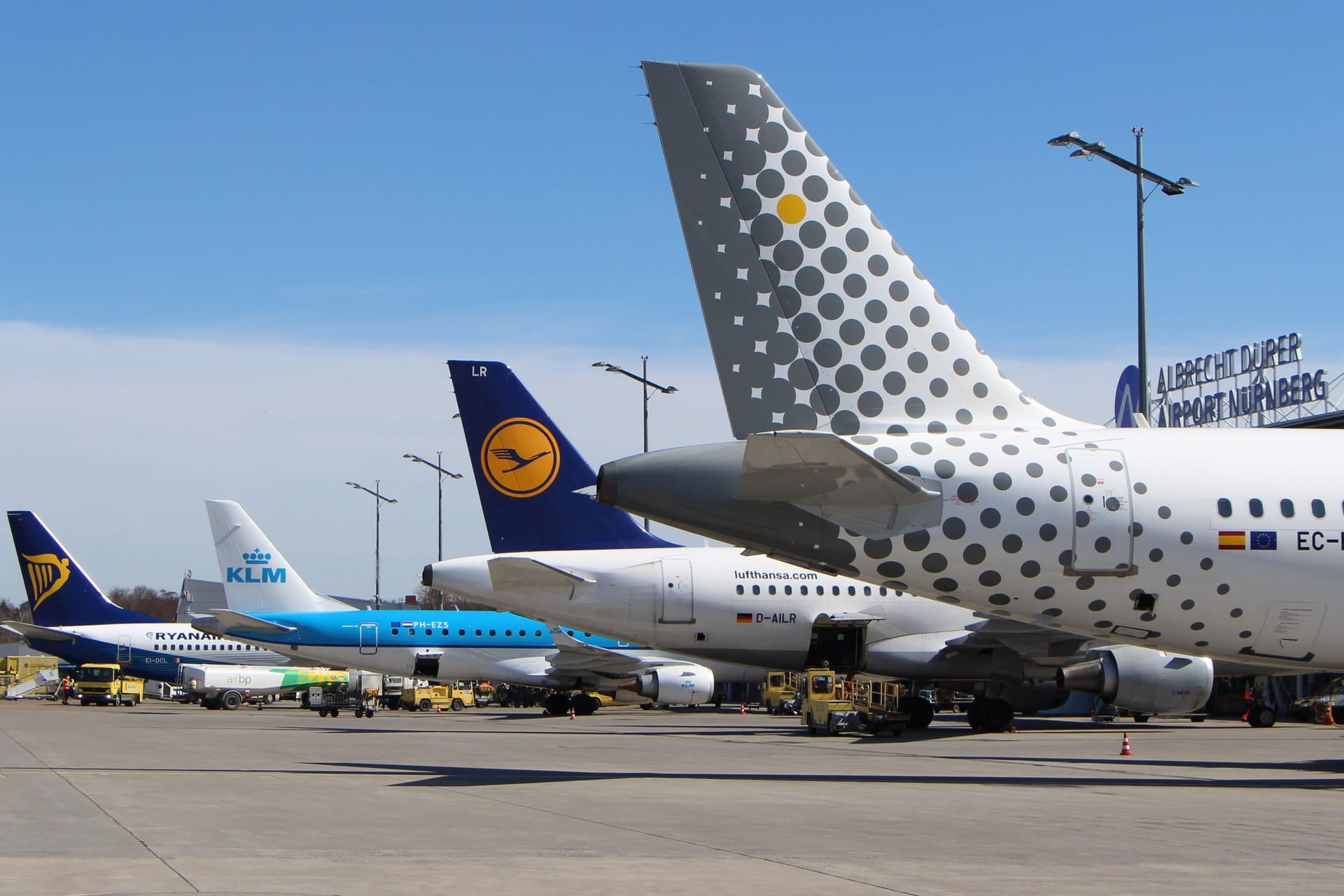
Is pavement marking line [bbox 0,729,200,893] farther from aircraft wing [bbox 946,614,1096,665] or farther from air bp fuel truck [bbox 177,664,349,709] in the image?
air bp fuel truck [bbox 177,664,349,709]

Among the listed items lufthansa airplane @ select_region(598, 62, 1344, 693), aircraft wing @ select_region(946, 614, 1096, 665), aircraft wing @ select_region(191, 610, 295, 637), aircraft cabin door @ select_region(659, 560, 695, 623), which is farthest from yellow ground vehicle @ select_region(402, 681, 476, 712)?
lufthansa airplane @ select_region(598, 62, 1344, 693)

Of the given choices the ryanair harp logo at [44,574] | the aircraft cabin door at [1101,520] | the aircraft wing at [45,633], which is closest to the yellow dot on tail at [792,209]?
the aircraft cabin door at [1101,520]

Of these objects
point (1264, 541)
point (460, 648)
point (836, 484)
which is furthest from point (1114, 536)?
point (460, 648)

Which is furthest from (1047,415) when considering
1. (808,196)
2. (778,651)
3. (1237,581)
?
(778,651)

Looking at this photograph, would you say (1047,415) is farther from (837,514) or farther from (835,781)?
(835,781)

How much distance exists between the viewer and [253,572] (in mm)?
47125

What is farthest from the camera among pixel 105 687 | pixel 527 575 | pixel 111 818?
pixel 105 687

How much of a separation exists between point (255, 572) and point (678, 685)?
1742cm

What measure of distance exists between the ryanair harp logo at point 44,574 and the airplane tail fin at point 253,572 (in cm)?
2050

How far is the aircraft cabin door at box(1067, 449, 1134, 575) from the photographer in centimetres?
1524

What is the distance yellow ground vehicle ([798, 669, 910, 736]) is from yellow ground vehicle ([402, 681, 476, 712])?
2800cm

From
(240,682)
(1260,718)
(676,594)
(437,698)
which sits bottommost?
(437,698)

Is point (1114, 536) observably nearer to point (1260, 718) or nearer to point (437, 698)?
point (1260, 718)

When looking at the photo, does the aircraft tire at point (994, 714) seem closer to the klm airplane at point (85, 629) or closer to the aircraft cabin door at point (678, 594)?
the aircraft cabin door at point (678, 594)
